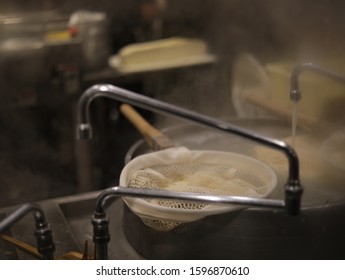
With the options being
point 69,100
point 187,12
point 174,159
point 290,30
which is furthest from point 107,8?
point 174,159

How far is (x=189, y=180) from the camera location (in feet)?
4.35

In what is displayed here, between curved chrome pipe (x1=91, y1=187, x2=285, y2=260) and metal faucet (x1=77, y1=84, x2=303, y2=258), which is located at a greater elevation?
metal faucet (x1=77, y1=84, x2=303, y2=258)

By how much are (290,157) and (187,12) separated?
2.26 meters

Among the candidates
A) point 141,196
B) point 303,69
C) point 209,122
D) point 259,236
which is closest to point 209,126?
point 209,122

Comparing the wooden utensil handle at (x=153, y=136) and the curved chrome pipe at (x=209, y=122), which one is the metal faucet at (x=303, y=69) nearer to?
the wooden utensil handle at (x=153, y=136)

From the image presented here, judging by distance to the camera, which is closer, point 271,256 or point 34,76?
point 271,256

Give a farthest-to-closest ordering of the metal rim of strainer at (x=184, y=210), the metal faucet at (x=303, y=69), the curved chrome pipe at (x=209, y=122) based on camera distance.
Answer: the metal faucet at (x=303, y=69)
the metal rim of strainer at (x=184, y=210)
the curved chrome pipe at (x=209, y=122)

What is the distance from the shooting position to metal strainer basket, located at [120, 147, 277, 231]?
1126 mm

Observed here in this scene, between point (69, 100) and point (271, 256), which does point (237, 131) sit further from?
point (69, 100)

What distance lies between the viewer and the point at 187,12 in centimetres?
302

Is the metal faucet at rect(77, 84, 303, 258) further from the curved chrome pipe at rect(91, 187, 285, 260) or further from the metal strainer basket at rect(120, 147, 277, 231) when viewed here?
the metal strainer basket at rect(120, 147, 277, 231)

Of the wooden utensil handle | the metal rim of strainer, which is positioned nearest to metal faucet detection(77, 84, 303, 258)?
the metal rim of strainer

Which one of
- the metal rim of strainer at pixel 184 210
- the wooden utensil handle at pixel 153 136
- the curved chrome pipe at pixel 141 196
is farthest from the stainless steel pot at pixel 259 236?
the wooden utensil handle at pixel 153 136

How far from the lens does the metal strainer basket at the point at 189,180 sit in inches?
44.3
